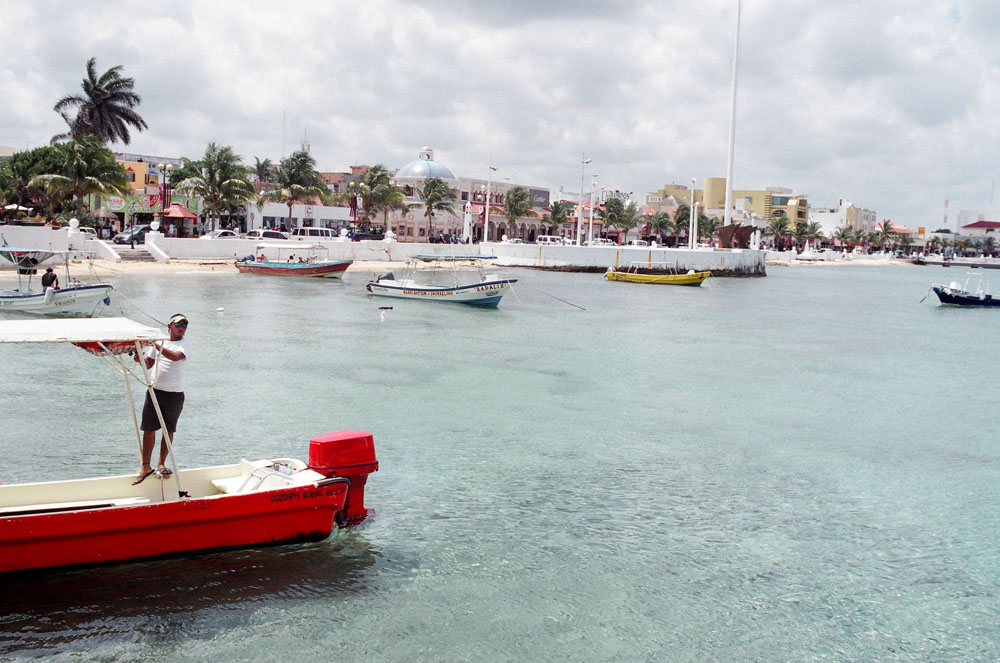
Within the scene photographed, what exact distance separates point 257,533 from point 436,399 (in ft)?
36.3

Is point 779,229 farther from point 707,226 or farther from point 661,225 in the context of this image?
point 661,225

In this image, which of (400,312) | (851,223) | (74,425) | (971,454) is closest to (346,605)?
(74,425)

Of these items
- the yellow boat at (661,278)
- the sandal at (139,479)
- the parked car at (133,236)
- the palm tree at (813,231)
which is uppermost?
the palm tree at (813,231)

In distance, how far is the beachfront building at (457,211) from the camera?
4038 inches

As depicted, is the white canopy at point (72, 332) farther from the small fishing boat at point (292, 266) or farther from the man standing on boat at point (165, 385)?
the small fishing boat at point (292, 266)

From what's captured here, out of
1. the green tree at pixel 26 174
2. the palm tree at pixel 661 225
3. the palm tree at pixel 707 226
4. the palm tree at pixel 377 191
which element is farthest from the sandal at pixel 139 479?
the palm tree at pixel 707 226

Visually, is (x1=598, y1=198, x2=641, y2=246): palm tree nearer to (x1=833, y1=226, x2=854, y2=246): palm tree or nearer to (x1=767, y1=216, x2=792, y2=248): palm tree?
(x1=767, y1=216, x2=792, y2=248): palm tree

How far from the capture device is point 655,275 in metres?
79.6

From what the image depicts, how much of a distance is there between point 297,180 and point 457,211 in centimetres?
2675

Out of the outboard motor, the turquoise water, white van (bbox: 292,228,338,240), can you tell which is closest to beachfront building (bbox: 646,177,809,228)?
white van (bbox: 292,228,338,240)

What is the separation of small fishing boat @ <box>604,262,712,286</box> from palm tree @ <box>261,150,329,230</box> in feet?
96.2

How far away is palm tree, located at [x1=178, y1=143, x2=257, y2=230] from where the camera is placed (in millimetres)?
68062

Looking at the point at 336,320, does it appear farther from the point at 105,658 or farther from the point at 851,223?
the point at 851,223

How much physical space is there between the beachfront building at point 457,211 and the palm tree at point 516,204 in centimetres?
115
